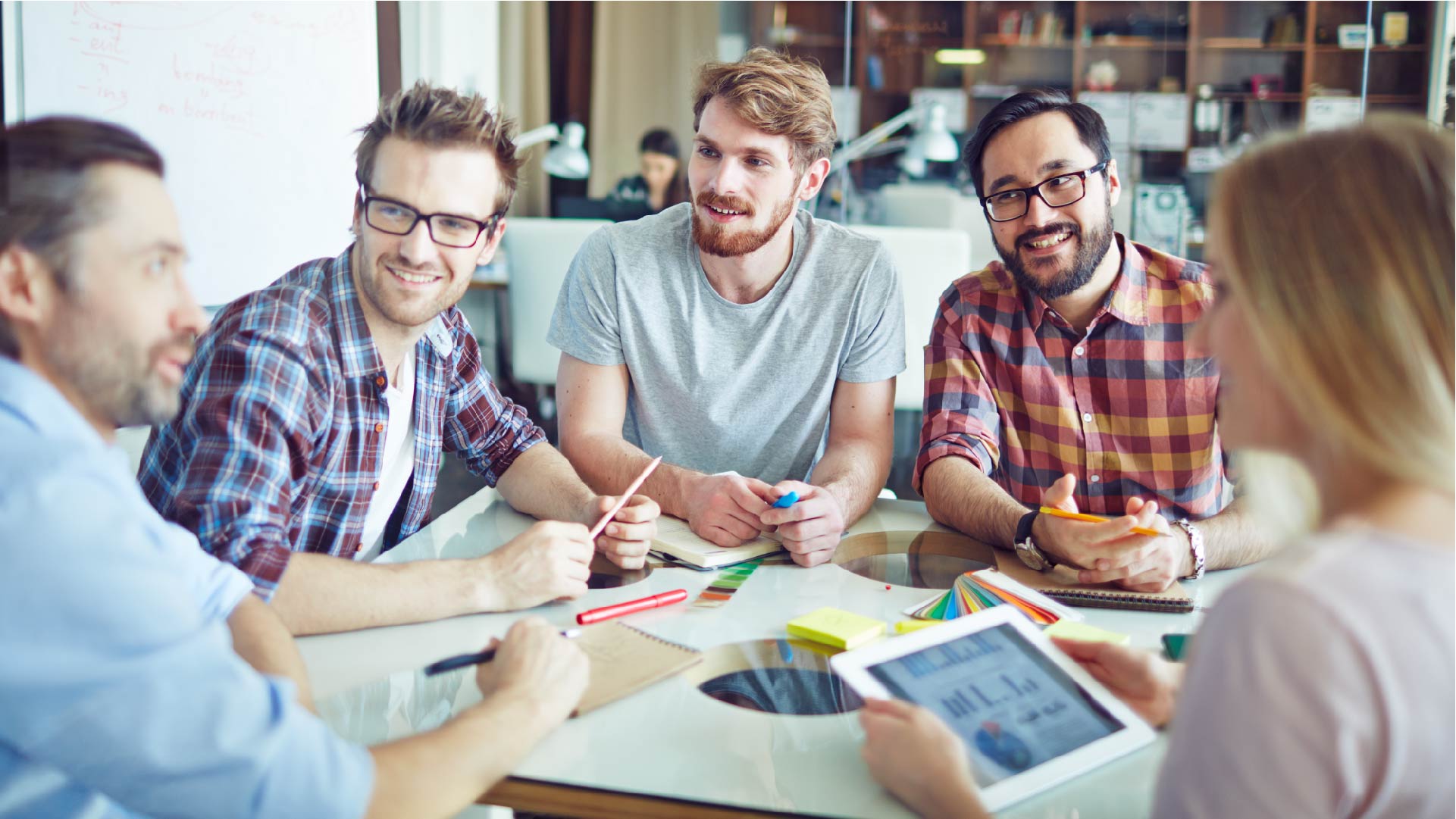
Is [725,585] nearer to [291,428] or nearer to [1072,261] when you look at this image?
[291,428]

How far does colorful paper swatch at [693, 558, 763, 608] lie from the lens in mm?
1261

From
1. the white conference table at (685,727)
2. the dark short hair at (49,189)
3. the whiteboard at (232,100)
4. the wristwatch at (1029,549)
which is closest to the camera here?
the dark short hair at (49,189)

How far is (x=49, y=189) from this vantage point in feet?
2.49

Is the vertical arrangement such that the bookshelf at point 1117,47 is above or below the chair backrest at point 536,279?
above

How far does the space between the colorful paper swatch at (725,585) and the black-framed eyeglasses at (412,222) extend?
1.76 ft

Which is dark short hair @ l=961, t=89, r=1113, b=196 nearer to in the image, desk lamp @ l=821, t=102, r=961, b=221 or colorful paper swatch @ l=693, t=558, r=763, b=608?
colorful paper swatch @ l=693, t=558, r=763, b=608

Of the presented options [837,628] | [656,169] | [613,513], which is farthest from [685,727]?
[656,169]

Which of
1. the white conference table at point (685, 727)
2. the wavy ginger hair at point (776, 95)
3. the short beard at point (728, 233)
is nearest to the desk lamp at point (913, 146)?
the wavy ginger hair at point (776, 95)

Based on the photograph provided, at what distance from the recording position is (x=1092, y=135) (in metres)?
1.73

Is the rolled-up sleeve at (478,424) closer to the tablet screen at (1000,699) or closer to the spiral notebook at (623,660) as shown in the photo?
the spiral notebook at (623,660)

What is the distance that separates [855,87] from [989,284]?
526cm

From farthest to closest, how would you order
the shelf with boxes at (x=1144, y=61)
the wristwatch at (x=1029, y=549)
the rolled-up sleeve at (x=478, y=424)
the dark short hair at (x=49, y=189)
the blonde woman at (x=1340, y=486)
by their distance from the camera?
the shelf with boxes at (x=1144, y=61)
the rolled-up sleeve at (x=478, y=424)
the wristwatch at (x=1029, y=549)
the dark short hair at (x=49, y=189)
the blonde woman at (x=1340, y=486)

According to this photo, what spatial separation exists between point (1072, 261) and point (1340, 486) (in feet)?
→ 3.38

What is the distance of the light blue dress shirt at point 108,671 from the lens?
699 mm
